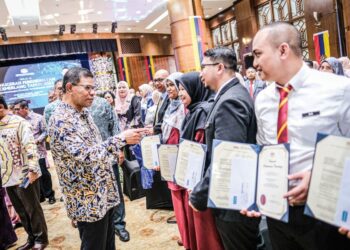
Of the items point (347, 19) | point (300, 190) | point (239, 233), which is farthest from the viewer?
point (347, 19)

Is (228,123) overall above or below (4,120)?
below

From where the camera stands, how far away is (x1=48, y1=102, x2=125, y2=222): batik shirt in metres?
1.68

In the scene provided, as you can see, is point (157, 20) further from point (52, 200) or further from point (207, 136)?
point (207, 136)

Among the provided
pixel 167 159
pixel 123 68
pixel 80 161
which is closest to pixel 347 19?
pixel 167 159

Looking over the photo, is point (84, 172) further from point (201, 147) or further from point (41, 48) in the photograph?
point (41, 48)

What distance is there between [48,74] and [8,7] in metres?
4.65

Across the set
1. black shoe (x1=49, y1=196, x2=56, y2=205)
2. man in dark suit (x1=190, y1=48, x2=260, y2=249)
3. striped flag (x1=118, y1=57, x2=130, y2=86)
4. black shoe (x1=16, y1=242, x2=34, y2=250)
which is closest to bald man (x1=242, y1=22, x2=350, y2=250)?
man in dark suit (x1=190, y1=48, x2=260, y2=249)

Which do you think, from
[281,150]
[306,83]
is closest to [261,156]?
[281,150]

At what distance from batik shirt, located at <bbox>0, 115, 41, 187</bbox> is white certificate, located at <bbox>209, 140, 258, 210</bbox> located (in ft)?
6.21

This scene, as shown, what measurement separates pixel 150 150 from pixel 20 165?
4.04 feet

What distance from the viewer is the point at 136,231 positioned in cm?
304

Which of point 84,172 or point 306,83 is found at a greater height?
point 306,83

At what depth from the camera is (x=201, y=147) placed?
1607 millimetres

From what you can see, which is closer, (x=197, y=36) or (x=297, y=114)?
(x=297, y=114)
